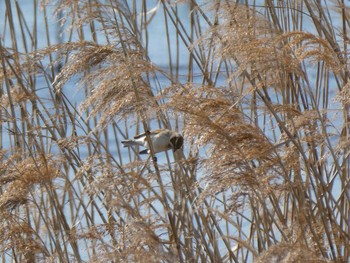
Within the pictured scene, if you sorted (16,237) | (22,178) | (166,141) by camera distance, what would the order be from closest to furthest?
(166,141) < (22,178) < (16,237)

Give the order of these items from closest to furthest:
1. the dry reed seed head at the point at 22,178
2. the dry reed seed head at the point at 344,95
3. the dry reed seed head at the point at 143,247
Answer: the dry reed seed head at the point at 143,247 → the dry reed seed head at the point at 344,95 → the dry reed seed head at the point at 22,178

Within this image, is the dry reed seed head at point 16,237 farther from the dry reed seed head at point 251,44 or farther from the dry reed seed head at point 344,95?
the dry reed seed head at point 344,95

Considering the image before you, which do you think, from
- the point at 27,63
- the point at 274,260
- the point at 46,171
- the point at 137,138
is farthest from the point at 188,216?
the point at 274,260

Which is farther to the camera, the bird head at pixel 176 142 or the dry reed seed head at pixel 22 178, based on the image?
the dry reed seed head at pixel 22 178

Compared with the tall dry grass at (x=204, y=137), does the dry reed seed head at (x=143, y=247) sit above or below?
below

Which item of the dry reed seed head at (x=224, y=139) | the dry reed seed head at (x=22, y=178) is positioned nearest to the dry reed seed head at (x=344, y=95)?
the dry reed seed head at (x=224, y=139)

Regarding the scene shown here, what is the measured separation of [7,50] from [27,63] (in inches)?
8.5

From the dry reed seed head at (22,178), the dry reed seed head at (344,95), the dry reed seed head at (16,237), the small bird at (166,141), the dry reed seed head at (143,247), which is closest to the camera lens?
the dry reed seed head at (143,247)

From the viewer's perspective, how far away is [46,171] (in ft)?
10.5

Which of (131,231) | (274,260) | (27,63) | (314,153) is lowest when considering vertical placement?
(274,260)

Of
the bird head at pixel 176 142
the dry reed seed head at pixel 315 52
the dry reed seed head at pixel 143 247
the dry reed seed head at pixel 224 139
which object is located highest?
the dry reed seed head at pixel 315 52

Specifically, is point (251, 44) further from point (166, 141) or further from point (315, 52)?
point (166, 141)

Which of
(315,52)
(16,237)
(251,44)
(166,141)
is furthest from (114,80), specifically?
(16,237)

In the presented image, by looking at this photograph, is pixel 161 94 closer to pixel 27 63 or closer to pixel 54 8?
pixel 54 8
